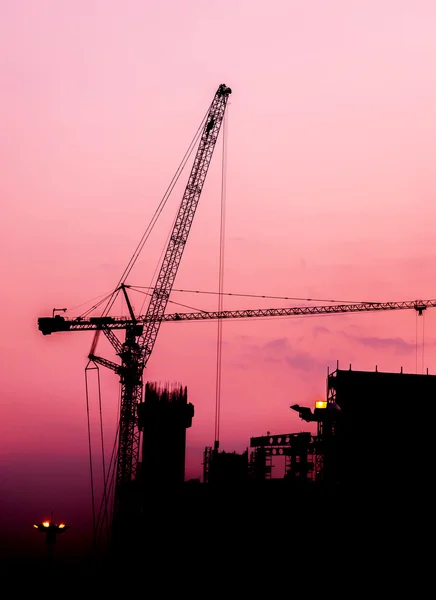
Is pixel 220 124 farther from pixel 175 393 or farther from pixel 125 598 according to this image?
pixel 125 598

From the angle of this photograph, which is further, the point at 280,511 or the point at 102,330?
the point at 102,330

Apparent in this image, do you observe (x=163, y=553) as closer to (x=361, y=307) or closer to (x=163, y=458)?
(x=163, y=458)

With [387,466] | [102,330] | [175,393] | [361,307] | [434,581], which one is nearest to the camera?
[434,581]

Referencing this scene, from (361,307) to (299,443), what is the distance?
42.2 metres

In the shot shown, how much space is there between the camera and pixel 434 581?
68.8 meters

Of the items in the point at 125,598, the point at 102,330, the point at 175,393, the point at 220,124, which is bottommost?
the point at 125,598

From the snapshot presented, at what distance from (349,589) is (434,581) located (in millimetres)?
6735

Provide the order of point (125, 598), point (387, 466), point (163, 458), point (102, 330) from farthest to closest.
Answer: point (102, 330)
point (163, 458)
point (387, 466)
point (125, 598)

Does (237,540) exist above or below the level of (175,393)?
below

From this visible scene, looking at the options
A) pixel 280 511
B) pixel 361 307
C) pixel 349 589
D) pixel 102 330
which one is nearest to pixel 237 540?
pixel 280 511

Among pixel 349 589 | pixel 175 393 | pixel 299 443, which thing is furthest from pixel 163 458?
pixel 349 589

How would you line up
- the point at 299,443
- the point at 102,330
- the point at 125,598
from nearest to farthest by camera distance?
the point at 125,598 → the point at 299,443 → the point at 102,330

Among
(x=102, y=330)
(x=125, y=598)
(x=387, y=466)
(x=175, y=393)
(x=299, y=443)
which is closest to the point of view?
(x=125, y=598)

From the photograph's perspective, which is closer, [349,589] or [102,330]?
[349,589]
